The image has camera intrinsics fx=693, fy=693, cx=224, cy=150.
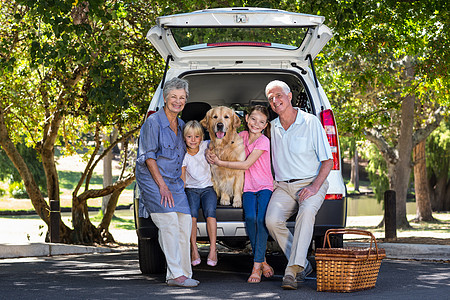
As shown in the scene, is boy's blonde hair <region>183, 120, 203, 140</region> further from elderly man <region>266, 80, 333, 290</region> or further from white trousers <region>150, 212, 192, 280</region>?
white trousers <region>150, 212, 192, 280</region>

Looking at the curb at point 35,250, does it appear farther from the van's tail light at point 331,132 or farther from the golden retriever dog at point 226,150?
the van's tail light at point 331,132

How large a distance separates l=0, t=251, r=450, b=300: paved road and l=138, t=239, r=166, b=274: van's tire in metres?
0.08

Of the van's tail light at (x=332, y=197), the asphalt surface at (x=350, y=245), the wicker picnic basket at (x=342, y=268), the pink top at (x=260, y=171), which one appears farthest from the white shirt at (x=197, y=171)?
the asphalt surface at (x=350, y=245)

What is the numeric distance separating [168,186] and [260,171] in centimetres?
95

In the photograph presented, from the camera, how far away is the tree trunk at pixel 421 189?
25219 millimetres

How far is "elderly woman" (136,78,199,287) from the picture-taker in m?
6.37

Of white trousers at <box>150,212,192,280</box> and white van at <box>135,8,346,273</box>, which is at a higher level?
white van at <box>135,8,346,273</box>

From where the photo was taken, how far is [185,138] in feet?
22.2

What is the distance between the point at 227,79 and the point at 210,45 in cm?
150

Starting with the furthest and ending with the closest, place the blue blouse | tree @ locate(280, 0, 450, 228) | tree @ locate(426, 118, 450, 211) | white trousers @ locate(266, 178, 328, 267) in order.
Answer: tree @ locate(426, 118, 450, 211) < tree @ locate(280, 0, 450, 228) < the blue blouse < white trousers @ locate(266, 178, 328, 267)

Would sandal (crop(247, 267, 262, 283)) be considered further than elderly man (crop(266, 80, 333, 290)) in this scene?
Yes

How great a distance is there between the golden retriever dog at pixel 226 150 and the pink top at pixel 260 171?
0.38 feet

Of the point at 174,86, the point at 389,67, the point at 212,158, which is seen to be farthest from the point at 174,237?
the point at 389,67

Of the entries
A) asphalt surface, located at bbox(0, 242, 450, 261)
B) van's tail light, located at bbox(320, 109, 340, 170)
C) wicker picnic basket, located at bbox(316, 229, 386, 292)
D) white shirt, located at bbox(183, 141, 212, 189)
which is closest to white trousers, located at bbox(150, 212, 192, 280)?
white shirt, located at bbox(183, 141, 212, 189)
